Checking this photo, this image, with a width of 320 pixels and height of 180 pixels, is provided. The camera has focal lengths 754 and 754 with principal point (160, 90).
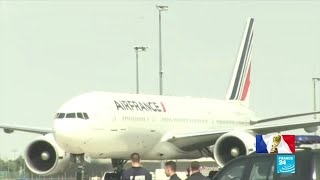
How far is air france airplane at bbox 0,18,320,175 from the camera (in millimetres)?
27547

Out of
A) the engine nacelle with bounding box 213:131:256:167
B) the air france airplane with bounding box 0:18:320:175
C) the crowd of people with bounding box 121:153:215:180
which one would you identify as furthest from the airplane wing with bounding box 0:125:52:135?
the crowd of people with bounding box 121:153:215:180

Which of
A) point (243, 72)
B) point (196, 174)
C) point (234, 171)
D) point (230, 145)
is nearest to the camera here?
point (234, 171)

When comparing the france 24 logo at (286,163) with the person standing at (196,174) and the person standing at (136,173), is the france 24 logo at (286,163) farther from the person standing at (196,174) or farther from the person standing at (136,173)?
the person standing at (136,173)

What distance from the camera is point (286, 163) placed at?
9609 mm

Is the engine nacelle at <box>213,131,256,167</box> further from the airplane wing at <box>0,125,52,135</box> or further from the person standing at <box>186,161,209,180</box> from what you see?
the person standing at <box>186,161,209,180</box>

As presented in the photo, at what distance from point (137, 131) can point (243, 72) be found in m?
15.5

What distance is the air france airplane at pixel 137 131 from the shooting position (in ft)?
90.4

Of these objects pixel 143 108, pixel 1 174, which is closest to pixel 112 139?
pixel 143 108

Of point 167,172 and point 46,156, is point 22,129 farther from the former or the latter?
point 167,172

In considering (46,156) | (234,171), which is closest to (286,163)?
(234,171)

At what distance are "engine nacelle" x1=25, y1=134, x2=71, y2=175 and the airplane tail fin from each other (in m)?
14.4

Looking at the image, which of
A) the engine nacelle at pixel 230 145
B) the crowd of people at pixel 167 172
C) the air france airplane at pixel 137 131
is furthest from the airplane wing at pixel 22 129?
the crowd of people at pixel 167 172

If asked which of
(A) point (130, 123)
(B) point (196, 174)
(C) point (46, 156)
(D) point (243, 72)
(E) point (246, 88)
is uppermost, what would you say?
(D) point (243, 72)

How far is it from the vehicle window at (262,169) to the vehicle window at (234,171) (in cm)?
17
